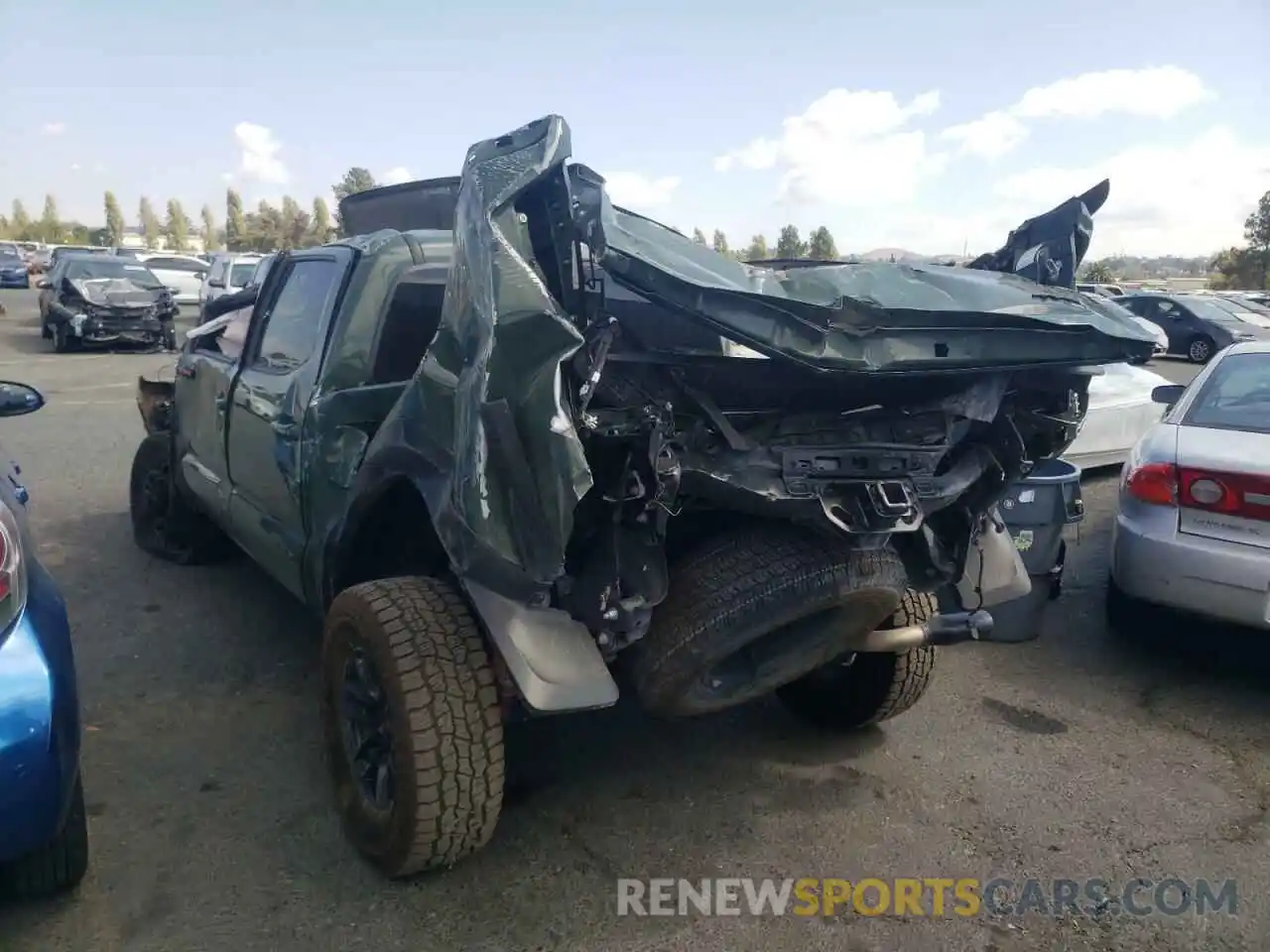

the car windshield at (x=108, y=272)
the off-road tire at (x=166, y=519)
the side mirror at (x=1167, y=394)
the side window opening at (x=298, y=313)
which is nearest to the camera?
the side window opening at (x=298, y=313)

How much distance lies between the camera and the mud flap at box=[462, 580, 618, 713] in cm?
270

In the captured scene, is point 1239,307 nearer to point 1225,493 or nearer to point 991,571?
point 1225,493

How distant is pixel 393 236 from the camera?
3961 millimetres

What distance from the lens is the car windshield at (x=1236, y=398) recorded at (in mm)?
4594

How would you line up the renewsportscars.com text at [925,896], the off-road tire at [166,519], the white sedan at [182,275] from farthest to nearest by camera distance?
the white sedan at [182,275] < the off-road tire at [166,519] < the renewsportscars.com text at [925,896]

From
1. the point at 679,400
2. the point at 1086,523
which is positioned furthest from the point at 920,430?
the point at 1086,523

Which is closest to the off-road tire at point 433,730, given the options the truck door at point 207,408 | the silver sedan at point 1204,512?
the truck door at point 207,408

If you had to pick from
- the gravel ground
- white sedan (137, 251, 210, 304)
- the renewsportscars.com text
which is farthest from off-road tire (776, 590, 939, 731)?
white sedan (137, 251, 210, 304)

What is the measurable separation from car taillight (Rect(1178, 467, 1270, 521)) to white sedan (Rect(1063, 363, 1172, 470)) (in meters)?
3.78

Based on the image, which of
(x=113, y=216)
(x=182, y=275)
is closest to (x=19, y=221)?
(x=113, y=216)

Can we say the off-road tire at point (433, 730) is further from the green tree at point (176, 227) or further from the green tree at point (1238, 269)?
the green tree at point (176, 227)

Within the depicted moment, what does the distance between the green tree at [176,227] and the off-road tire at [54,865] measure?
102 m

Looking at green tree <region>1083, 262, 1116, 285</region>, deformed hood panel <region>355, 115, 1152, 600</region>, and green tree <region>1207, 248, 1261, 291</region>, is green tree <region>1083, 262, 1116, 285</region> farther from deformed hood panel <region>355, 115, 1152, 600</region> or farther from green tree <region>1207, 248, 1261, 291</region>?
deformed hood panel <region>355, 115, 1152, 600</region>

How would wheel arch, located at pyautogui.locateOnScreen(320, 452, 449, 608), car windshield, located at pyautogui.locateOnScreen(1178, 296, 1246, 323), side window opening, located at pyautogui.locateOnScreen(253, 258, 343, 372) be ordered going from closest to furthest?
wheel arch, located at pyautogui.locateOnScreen(320, 452, 449, 608) < side window opening, located at pyautogui.locateOnScreen(253, 258, 343, 372) < car windshield, located at pyautogui.locateOnScreen(1178, 296, 1246, 323)
